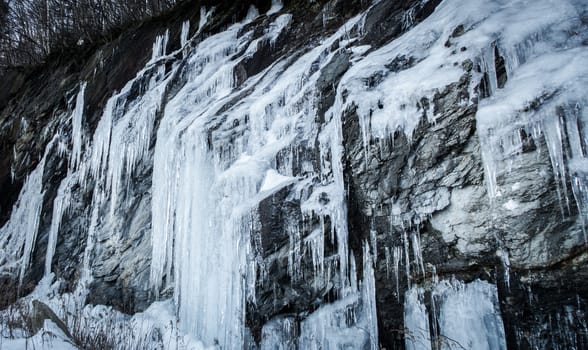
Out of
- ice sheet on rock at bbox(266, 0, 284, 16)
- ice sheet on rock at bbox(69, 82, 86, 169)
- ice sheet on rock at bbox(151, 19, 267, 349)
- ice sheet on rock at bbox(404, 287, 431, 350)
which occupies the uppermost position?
ice sheet on rock at bbox(266, 0, 284, 16)

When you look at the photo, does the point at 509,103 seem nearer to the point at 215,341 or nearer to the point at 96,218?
the point at 215,341

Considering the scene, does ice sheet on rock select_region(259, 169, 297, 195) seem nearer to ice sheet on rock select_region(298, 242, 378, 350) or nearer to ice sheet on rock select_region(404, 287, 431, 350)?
ice sheet on rock select_region(298, 242, 378, 350)

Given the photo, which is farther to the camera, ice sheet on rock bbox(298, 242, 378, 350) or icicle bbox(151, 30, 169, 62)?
icicle bbox(151, 30, 169, 62)

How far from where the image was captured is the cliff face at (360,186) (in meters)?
3.09

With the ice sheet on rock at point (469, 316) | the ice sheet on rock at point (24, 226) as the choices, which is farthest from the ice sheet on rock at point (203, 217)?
the ice sheet on rock at point (24, 226)

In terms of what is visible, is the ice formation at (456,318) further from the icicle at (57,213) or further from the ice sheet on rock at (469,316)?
the icicle at (57,213)

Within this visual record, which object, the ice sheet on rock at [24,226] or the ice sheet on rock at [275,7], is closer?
the ice sheet on rock at [275,7]

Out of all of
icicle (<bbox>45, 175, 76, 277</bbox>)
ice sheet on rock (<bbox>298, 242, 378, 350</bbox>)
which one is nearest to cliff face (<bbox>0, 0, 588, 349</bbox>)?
ice sheet on rock (<bbox>298, 242, 378, 350</bbox>)

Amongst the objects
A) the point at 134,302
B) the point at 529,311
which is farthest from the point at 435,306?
the point at 134,302

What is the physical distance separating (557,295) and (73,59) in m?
10.4

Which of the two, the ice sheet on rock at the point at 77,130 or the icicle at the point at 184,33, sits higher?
the icicle at the point at 184,33

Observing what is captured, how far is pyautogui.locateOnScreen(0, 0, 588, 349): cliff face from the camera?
3.09 metres

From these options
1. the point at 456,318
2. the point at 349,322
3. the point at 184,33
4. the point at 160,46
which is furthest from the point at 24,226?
the point at 456,318

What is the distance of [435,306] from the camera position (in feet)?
11.4
